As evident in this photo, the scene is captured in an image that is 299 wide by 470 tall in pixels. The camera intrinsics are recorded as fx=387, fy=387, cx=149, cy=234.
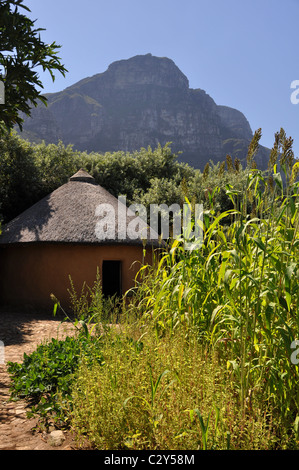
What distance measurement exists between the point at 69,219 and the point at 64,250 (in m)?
1.03

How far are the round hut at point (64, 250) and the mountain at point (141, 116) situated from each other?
58.5 meters

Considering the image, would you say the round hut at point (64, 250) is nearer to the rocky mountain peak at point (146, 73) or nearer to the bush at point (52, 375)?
the bush at point (52, 375)

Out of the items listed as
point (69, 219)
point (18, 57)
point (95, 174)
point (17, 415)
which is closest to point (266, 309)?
point (17, 415)

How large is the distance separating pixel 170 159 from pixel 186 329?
48.8ft

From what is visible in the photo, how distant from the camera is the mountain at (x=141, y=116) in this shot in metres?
77.9

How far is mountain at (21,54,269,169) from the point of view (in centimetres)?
7788

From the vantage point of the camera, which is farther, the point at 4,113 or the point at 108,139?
the point at 108,139

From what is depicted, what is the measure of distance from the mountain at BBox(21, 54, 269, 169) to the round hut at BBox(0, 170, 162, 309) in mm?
58459

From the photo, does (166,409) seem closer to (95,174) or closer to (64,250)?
(64,250)

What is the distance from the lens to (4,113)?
224 inches

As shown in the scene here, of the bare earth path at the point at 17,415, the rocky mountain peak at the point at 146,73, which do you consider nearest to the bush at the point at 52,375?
the bare earth path at the point at 17,415
